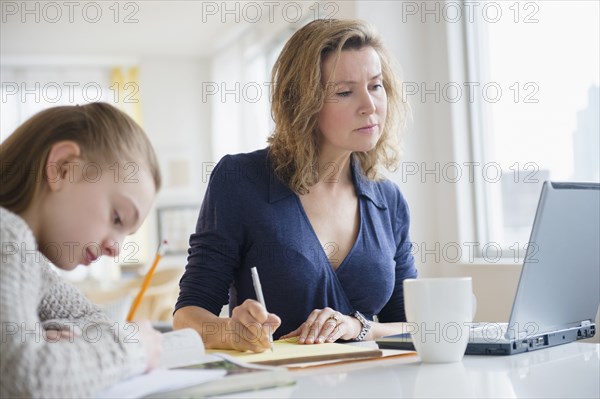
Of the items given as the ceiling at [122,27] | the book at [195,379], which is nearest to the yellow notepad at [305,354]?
the book at [195,379]

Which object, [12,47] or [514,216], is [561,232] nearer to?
[514,216]

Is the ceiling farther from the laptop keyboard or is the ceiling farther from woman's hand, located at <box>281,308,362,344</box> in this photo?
the laptop keyboard

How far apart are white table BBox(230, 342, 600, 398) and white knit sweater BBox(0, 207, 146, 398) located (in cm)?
17

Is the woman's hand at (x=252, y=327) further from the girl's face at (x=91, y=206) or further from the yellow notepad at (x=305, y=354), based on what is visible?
the girl's face at (x=91, y=206)

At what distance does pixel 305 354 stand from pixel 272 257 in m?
0.61

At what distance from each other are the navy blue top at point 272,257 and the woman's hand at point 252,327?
0.39 m

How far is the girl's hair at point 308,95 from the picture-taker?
194 centimetres

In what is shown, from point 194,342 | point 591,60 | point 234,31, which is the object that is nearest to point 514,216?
point 591,60

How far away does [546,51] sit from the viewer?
291 cm

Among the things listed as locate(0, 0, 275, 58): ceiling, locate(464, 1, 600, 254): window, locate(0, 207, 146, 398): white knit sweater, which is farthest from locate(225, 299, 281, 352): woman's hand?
locate(0, 0, 275, 58): ceiling

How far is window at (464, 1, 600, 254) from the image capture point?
271 cm

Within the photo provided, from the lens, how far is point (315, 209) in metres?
1.94

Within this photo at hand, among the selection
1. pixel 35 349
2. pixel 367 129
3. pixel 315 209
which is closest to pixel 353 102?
pixel 367 129

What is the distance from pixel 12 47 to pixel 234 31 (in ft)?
7.11
